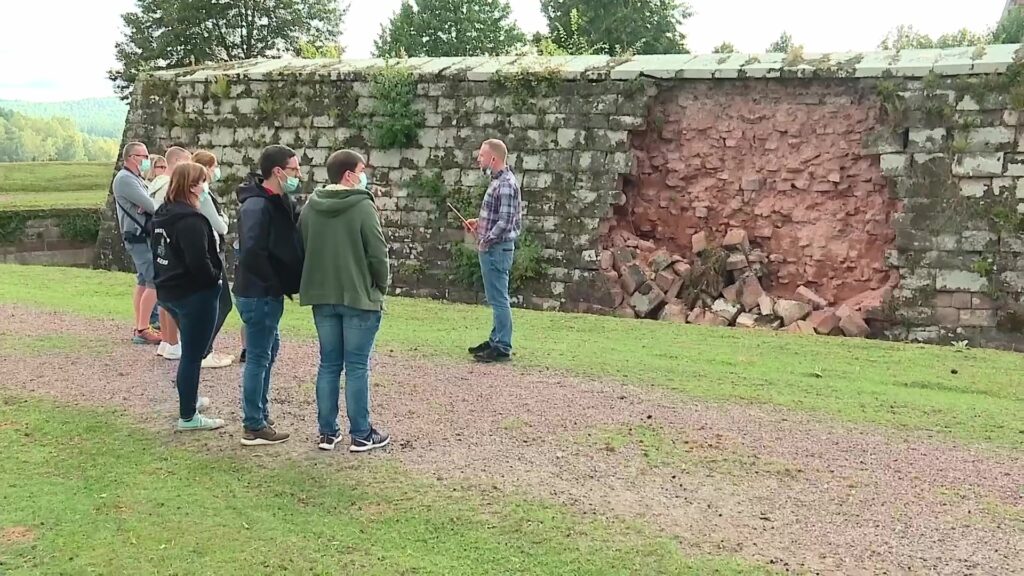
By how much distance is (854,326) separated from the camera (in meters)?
10.2

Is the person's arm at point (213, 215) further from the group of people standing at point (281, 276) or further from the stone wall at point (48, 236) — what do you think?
the stone wall at point (48, 236)

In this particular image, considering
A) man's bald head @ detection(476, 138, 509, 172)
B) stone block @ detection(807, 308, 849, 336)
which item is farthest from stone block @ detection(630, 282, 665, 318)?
man's bald head @ detection(476, 138, 509, 172)

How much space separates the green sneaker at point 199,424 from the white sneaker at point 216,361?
1679 mm

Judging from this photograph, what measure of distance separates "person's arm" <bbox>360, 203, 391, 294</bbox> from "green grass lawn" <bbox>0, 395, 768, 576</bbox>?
1.13 meters

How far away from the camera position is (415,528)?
4336mm

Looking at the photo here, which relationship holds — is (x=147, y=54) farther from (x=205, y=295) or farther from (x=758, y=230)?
(x=205, y=295)

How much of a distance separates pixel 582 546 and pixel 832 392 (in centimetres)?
371

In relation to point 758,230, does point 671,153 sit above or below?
above

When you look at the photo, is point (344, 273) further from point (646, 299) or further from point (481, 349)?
point (646, 299)

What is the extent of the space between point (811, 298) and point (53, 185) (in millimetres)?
21240

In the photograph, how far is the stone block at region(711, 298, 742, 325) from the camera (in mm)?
10805

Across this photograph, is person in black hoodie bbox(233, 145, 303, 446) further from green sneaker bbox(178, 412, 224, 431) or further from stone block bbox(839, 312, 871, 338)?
stone block bbox(839, 312, 871, 338)

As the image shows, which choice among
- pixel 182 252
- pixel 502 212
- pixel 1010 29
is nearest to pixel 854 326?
pixel 502 212

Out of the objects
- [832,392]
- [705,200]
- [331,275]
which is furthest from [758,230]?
[331,275]
